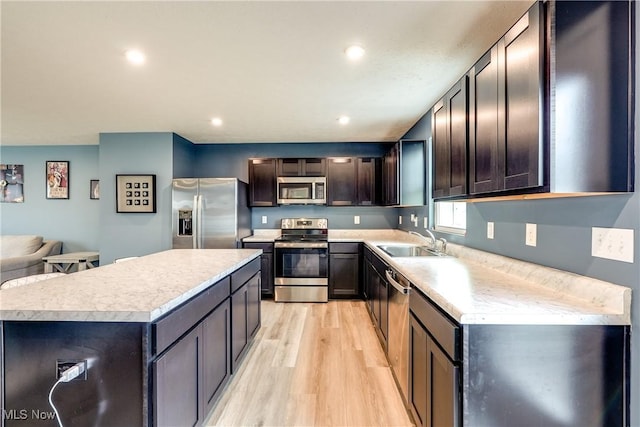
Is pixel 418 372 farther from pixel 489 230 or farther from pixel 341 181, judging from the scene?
pixel 341 181

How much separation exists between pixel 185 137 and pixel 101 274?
3.12 m

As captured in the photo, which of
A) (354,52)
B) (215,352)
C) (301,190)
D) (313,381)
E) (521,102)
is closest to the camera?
(521,102)

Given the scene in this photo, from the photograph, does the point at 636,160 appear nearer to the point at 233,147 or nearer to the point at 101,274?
the point at 101,274

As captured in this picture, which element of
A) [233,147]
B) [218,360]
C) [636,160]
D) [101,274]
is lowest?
[218,360]

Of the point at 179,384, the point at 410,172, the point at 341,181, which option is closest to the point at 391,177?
the point at 410,172

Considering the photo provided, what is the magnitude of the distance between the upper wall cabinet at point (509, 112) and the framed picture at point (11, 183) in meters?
7.02

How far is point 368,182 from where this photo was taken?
441 centimetres

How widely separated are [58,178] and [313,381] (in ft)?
18.5

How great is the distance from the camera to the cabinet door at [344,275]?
4.07 m

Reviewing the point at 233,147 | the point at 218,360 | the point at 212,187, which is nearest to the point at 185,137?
the point at 233,147

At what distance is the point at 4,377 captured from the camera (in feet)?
3.77

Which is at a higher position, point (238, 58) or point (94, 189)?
point (238, 58)

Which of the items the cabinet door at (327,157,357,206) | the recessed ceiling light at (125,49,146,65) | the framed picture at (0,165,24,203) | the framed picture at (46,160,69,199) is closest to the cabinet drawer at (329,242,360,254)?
the cabinet door at (327,157,357,206)

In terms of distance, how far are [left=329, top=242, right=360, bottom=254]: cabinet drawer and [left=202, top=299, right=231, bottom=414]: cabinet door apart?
7.36 feet
